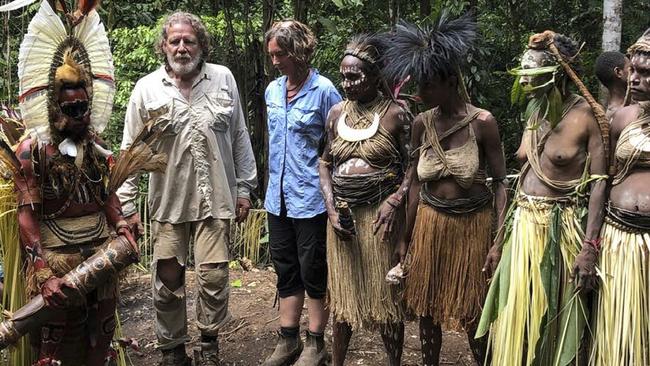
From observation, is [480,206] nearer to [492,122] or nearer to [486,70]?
[492,122]

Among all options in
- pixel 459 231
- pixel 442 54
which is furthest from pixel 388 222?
pixel 442 54

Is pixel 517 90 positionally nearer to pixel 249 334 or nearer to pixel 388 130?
pixel 388 130

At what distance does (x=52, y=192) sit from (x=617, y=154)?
2.26 m

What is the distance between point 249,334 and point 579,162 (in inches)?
98.2

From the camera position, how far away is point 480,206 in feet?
10.5

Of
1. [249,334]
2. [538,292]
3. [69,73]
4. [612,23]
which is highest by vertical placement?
[612,23]

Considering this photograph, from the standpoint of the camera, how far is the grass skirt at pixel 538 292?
277 centimetres

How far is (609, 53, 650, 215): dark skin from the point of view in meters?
2.52

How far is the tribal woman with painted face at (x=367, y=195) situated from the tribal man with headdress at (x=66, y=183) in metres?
1.06

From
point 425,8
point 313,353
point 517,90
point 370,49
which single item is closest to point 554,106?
point 517,90

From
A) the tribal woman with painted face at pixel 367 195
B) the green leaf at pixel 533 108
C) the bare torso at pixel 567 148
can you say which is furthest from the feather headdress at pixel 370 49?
the bare torso at pixel 567 148

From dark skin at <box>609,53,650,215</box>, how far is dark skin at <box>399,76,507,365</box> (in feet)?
1.83

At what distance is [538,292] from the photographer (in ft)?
9.40

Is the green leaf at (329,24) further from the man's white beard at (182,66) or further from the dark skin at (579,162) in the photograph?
the dark skin at (579,162)
